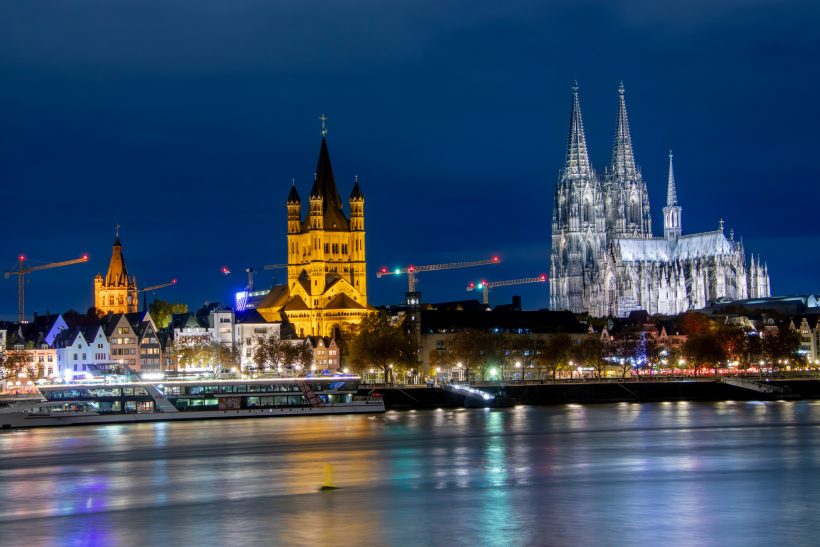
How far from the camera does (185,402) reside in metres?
108

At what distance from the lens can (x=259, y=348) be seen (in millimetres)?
154750

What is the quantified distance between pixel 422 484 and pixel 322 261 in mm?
126481

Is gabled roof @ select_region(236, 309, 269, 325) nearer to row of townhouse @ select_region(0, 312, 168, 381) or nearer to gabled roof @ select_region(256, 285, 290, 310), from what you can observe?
gabled roof @ select_region(256, 285, 290, 310)

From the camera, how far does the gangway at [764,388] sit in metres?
129

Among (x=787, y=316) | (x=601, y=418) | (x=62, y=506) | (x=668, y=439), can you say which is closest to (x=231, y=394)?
(x=601, y=418)

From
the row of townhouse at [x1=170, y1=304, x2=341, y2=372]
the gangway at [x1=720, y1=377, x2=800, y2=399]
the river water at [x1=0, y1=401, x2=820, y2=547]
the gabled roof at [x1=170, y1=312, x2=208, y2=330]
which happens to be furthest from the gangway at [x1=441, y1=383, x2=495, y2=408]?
the gabled roof at [x1=170, y1=312, x2=208, y2=330]

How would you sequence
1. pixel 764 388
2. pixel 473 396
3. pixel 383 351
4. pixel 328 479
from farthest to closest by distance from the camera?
pixel 383 351, pixel 764 388, pixel 473 396, pixel 328 479

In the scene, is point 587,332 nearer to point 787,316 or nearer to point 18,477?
point 787,316

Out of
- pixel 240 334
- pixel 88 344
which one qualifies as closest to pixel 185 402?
pixel 88 344

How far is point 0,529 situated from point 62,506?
5839 mm

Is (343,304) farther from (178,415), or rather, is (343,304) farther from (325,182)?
(178,415)

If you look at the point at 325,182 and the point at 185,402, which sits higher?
the point at 325,182

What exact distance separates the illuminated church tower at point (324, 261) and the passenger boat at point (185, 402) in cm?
5833

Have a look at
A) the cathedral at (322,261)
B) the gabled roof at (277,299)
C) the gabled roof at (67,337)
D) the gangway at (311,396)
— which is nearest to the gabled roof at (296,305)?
the cathedral at (322,261)
